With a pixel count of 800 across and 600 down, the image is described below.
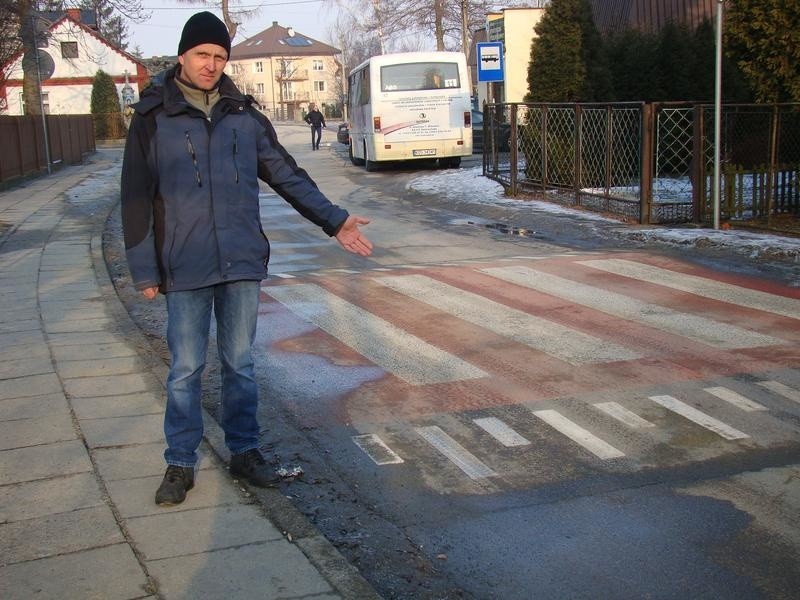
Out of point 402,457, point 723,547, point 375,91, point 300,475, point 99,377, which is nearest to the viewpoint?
point 723,547

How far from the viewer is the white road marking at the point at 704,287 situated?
859 cm

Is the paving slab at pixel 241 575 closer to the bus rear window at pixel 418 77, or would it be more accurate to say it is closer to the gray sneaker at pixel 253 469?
the gray sneaker at pixel 253 469

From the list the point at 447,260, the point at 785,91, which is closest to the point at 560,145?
the point at 785,91

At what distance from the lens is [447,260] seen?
1170cm

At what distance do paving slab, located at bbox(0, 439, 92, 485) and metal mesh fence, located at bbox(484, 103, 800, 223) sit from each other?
396 inches

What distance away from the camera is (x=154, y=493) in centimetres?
429

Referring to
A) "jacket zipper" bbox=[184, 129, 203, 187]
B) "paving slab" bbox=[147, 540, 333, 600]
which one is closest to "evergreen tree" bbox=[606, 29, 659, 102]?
"jacket zipper" bbox=[184, 129, 203, 187]

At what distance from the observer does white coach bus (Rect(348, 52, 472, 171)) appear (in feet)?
86.6

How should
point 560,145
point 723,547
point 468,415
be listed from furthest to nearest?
1. point 560,145
2. point 468,415
3. point 723,547

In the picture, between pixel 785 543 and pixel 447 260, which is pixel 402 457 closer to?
pixel 785 543

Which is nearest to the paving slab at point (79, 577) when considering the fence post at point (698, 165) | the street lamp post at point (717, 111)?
the street lamp post at point (717, 111)

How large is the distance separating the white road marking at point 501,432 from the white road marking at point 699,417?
100 cm

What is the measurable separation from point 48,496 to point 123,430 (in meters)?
0.90

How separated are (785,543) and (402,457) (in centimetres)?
190
